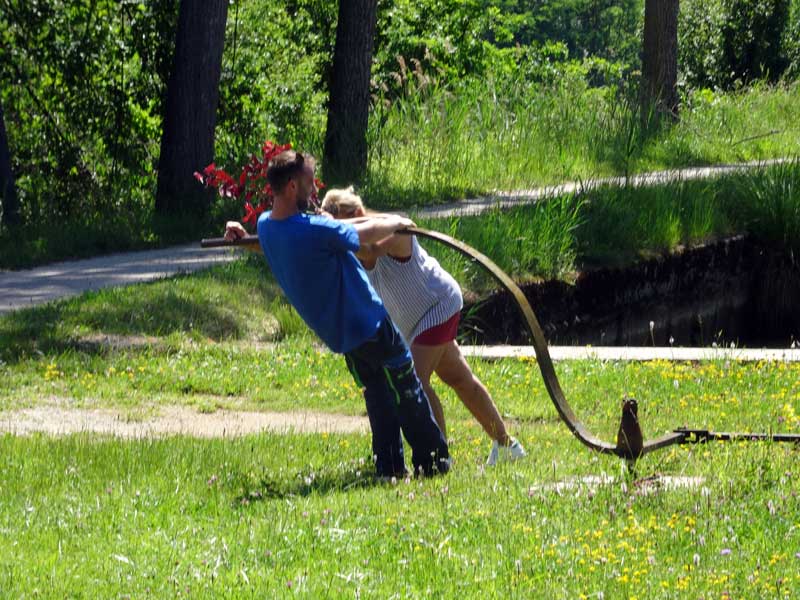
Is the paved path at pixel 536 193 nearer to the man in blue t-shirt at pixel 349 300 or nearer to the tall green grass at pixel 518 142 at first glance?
the tall green grass at pixel 518 142

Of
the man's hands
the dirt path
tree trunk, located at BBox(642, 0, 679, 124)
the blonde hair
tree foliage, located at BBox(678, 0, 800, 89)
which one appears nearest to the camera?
the man's hands

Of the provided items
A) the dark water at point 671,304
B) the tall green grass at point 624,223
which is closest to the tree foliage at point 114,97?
the tall green grass at point 624,223

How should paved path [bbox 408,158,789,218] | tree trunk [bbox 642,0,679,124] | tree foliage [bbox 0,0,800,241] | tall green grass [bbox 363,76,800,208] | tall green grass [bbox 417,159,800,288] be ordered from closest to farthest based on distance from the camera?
tall green grass [bbox 417,159,800,288] → paved path [bbox 408,158,789,218] → tree foliage [bbox 0,0,800,241] → tall green grass [bbox 363,76,800,208] → tree trunk [bbox 642,0,679,124]

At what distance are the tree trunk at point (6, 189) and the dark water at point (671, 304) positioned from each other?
5846 mm

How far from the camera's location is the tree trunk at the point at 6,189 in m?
15.3

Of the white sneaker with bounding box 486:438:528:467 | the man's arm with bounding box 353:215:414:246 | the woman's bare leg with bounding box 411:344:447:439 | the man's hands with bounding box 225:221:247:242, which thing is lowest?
the white sneaker with bounding box 486:438:528:467

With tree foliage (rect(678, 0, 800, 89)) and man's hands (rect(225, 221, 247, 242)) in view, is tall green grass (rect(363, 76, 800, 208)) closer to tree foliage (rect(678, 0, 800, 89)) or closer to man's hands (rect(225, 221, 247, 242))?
man's hands (rect(225, 221, 247, 242))

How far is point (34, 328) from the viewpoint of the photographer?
10.4 m

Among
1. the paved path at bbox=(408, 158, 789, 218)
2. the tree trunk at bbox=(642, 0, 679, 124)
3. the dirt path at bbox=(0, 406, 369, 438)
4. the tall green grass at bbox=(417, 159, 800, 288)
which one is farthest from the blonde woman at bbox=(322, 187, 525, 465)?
the tree trunk at bbox=(642, 0, 679, 124)

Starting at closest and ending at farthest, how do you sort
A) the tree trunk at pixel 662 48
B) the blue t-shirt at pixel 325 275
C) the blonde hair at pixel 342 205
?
1. the blue t-shirt at pixel 325 275
2. the blonde hair at pixel 342 205
3. the tree trunk at pixel 662 48

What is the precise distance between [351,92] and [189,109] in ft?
8.00

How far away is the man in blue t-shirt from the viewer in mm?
6211

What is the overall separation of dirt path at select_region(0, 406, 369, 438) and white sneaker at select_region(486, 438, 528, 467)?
1.40m

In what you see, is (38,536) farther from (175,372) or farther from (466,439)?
(175,372)
